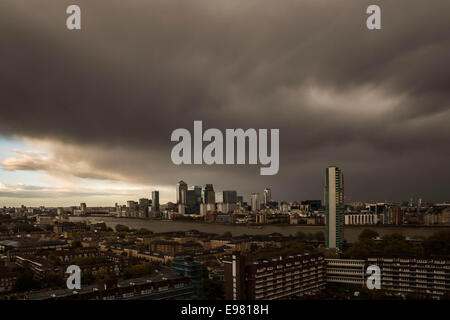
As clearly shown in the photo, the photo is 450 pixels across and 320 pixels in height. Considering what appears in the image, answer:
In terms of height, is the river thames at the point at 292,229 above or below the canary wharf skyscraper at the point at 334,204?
below

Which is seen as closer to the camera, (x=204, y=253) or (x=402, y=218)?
(x=204, y=253)

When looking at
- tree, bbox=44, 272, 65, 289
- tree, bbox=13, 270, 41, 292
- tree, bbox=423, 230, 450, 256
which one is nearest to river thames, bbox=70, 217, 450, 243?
tree, bbox=423, 230, 450, 256

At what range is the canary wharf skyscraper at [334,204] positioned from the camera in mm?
12219

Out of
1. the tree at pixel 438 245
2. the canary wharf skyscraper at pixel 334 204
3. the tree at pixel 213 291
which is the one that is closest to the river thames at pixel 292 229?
the tree at pixel 438 245

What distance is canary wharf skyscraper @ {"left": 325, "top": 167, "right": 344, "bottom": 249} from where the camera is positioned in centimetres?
1222

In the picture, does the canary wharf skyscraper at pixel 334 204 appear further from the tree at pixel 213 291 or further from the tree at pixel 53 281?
the tree at pixel 53 281

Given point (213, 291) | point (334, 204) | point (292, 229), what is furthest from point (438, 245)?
point (292, 229)

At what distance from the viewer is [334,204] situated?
12.3 m

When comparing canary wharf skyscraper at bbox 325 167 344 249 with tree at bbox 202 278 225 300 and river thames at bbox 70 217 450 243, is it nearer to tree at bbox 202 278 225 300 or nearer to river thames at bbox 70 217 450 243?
tree at bbox 202 278 225 300

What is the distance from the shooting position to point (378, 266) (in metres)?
7.66
